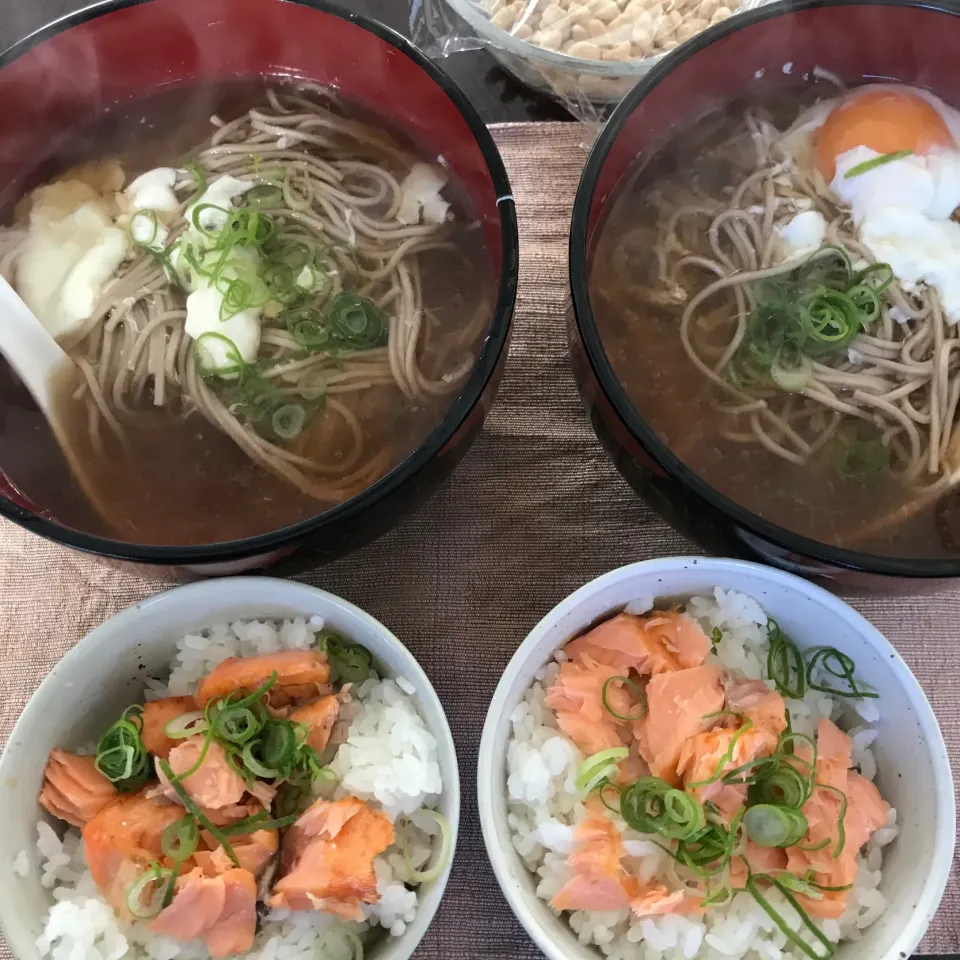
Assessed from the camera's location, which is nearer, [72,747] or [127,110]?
[72,747]

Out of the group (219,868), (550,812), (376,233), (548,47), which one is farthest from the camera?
(548,47)

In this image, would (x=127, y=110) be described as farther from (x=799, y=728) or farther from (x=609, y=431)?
(x=799, y=728)

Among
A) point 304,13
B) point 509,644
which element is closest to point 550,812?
point 509,644

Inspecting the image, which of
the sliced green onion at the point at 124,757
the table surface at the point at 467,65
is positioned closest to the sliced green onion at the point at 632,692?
the sliced green onion at the point at 124,757

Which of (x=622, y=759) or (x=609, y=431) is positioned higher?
(x=609, y=431)

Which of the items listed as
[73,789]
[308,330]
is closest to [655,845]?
[73,789]

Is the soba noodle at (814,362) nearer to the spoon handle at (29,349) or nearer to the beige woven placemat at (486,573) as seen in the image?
the beige woven placemat at (486,573)

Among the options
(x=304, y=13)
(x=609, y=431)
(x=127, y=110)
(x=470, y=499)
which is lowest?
(x=470, y=499)

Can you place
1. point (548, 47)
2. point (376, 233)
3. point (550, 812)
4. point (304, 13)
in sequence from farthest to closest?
point (548, 47) → point (376, 233) → point (304, 13) → point (550, 812)
